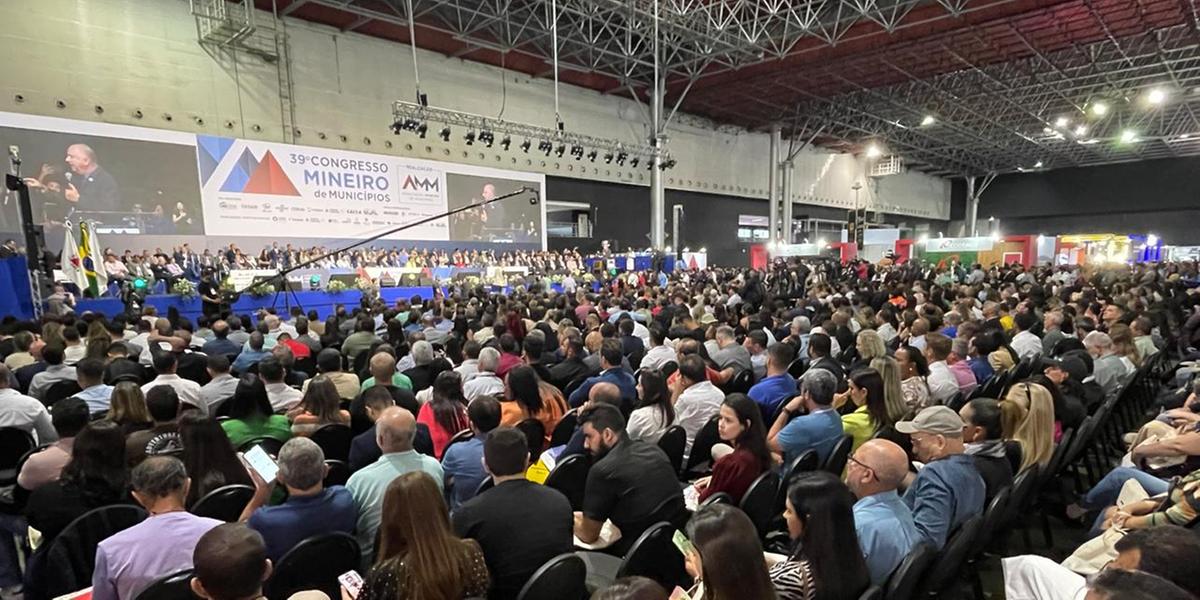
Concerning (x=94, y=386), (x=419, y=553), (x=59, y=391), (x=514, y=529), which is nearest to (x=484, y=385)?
(x=514, y=529)

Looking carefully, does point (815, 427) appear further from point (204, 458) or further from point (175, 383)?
point (175, 383)

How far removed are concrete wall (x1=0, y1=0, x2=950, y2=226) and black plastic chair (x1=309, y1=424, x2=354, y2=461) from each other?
544 inches

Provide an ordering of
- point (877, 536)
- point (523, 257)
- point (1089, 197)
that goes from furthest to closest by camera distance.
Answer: point (1089, 197) → point (523, 257) → point (877, 536)

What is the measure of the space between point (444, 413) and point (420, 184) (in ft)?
48.7

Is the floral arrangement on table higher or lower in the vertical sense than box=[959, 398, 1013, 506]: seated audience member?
higher

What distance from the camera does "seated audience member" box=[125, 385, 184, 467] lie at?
9.11ft

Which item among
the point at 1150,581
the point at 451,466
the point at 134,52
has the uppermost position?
the point at 134,52

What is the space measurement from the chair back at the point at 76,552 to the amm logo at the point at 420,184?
15642mm

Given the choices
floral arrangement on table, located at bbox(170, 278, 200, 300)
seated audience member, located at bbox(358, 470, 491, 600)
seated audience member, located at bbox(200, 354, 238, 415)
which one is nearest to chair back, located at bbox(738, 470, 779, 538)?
seated audience member, located at bbox(358, 470, 491, 600)

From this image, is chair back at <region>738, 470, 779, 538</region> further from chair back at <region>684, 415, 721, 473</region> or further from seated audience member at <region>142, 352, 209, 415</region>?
seated audience member at <region>142, 352, 209, 415</region>

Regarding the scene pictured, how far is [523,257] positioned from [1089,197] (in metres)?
34.8

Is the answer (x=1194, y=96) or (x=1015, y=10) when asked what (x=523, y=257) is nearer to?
(x=1015, y=10)

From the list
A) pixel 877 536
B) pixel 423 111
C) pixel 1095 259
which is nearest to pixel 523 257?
pixel 423 111

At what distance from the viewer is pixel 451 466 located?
290cm
